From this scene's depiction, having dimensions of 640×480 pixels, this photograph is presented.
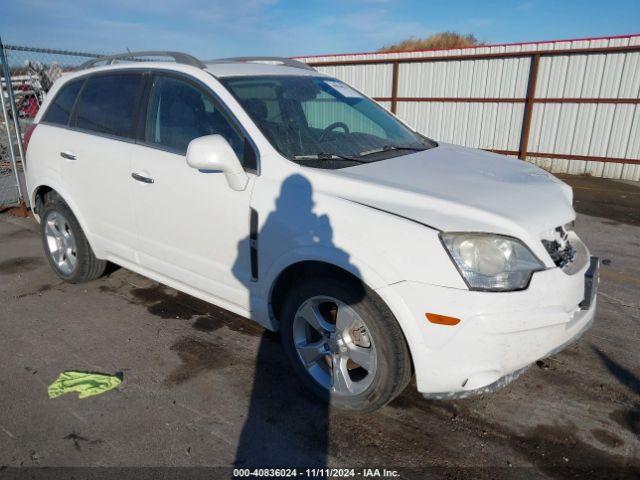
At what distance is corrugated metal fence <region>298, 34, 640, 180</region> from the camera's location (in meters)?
10.9

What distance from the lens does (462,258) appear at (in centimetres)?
221

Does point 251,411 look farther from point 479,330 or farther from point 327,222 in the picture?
point 479,330

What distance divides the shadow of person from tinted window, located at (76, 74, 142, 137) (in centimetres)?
155

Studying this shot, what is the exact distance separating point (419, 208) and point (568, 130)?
11044mm

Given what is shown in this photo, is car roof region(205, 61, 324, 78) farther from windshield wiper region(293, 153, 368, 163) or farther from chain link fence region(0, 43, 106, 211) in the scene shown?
chain link fence region(0, 43, 106, 211)

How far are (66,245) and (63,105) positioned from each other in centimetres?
124

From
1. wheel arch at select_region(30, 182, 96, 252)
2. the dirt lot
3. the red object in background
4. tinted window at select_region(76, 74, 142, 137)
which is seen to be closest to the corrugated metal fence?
the dirt lot

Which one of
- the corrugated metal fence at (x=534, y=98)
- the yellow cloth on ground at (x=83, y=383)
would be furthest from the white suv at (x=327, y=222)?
the corrugated metal fence at (x=534, y=98)

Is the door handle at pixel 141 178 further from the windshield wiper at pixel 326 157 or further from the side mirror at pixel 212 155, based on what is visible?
the windshield wiper at pixel 326 157

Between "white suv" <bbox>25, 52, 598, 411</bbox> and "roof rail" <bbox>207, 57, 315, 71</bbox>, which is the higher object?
"roof rail" <bbox>207, 57, 315, 71</bbox>

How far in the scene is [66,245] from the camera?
4.46 m

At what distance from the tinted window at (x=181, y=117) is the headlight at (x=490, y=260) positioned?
55.4 inches

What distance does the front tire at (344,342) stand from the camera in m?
2.41

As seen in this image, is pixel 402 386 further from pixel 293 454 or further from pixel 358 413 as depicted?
pixel 293 454
